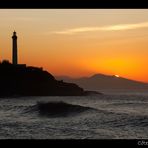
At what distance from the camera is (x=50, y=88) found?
291 feet

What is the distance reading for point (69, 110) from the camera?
27922mm

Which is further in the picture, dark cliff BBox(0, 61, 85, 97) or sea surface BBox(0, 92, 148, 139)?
dark cliff BBox(0, 61, 85, 97)

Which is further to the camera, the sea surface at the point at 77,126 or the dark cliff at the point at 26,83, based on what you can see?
the dark cliff at the point at 26,83

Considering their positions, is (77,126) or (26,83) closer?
(77,126)

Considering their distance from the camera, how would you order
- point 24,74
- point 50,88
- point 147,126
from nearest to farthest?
point 147,126 < point 24,74 < point 50,88

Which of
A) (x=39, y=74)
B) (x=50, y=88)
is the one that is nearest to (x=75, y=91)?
(x=50, y=88)
